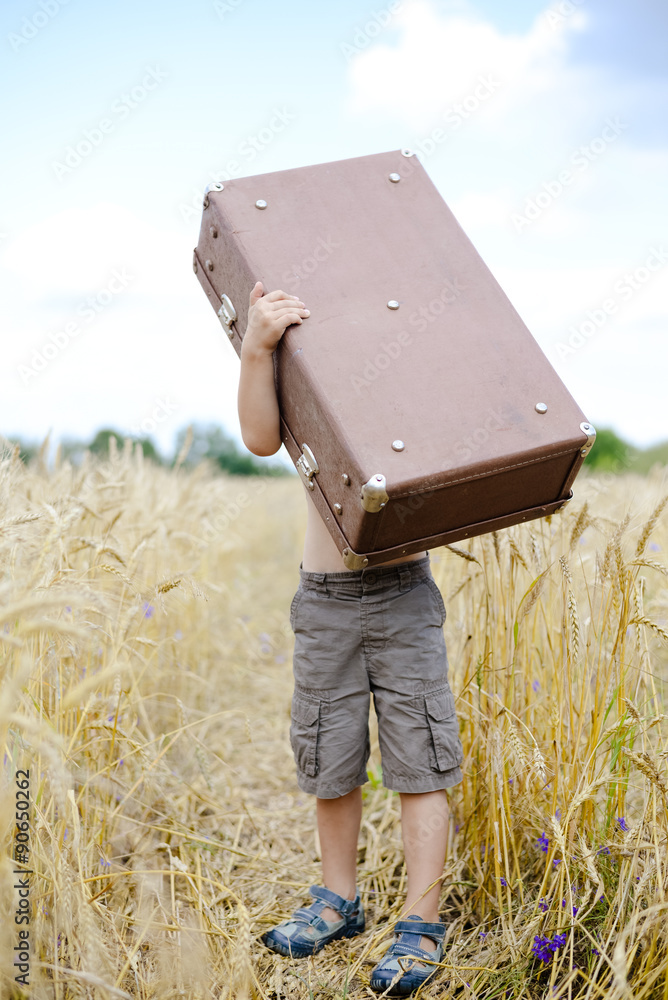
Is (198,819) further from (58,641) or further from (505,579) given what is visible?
(505,579)

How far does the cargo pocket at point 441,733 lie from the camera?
69.9 inches

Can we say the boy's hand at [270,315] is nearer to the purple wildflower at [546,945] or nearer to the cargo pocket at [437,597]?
the cargo pocket at [437,597]

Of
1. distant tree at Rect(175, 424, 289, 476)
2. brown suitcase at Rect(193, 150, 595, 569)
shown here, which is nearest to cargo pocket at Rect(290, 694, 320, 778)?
brown suitcase at Rect(193, 150, 595, 569)

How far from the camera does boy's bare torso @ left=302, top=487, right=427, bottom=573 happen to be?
1.81m

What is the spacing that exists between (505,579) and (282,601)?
3959 mm

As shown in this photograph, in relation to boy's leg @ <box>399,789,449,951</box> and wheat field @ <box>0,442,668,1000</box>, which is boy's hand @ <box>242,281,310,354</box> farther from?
boy's leg @ <box>399,789,449,951</box>

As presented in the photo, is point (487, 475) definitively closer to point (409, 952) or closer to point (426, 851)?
point (426, 851)

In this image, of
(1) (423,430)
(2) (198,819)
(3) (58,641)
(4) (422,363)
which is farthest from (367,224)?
(2) (198,819)

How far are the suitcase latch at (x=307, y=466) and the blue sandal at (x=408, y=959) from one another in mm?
1034

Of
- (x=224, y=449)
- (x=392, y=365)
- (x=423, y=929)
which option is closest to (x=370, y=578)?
(x=392, y=365)

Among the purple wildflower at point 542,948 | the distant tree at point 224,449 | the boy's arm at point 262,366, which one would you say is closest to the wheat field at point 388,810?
the purple wildflower at point 542,948

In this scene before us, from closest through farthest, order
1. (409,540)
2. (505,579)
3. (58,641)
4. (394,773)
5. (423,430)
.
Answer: (423,430) < (409,540) < (58,641) < (394,773) < (505,579)

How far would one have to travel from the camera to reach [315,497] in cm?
164

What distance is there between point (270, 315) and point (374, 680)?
2.93ft
